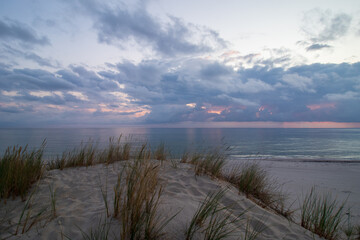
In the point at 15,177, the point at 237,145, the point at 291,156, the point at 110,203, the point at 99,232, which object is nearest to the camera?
the point at 99,232

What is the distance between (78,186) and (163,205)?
2.47m

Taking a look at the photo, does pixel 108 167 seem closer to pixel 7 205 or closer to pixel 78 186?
pixel 78 186

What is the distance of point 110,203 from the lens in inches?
108

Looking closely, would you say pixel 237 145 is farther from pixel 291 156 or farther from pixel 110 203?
pixel 110 203

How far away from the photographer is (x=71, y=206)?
2811 mm

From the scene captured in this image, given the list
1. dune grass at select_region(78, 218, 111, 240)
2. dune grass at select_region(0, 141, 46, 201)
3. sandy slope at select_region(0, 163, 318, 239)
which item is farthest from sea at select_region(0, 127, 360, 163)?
dune grass at select_region(78, 218, 111, 240)

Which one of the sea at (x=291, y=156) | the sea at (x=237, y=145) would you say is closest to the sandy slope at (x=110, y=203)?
the sea at (x=291, y=156)

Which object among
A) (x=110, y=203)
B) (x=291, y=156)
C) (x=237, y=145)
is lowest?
(x=291, y=156)

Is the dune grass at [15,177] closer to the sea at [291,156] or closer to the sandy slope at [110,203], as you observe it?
the sandy slope at [110,203]

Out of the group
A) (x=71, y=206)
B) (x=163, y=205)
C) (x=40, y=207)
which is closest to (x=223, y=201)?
(x=163, y=205)

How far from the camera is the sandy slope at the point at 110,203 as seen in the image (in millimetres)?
2115

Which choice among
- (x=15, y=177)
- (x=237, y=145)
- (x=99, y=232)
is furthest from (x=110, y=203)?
(x=237, y=145)

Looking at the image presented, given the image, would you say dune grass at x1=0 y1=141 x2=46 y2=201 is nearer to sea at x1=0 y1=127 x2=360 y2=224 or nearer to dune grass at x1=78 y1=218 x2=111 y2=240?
sea at x1=0 y1=127 x2=360 y2=224

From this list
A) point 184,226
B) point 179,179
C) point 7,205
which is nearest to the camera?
point 184,226
